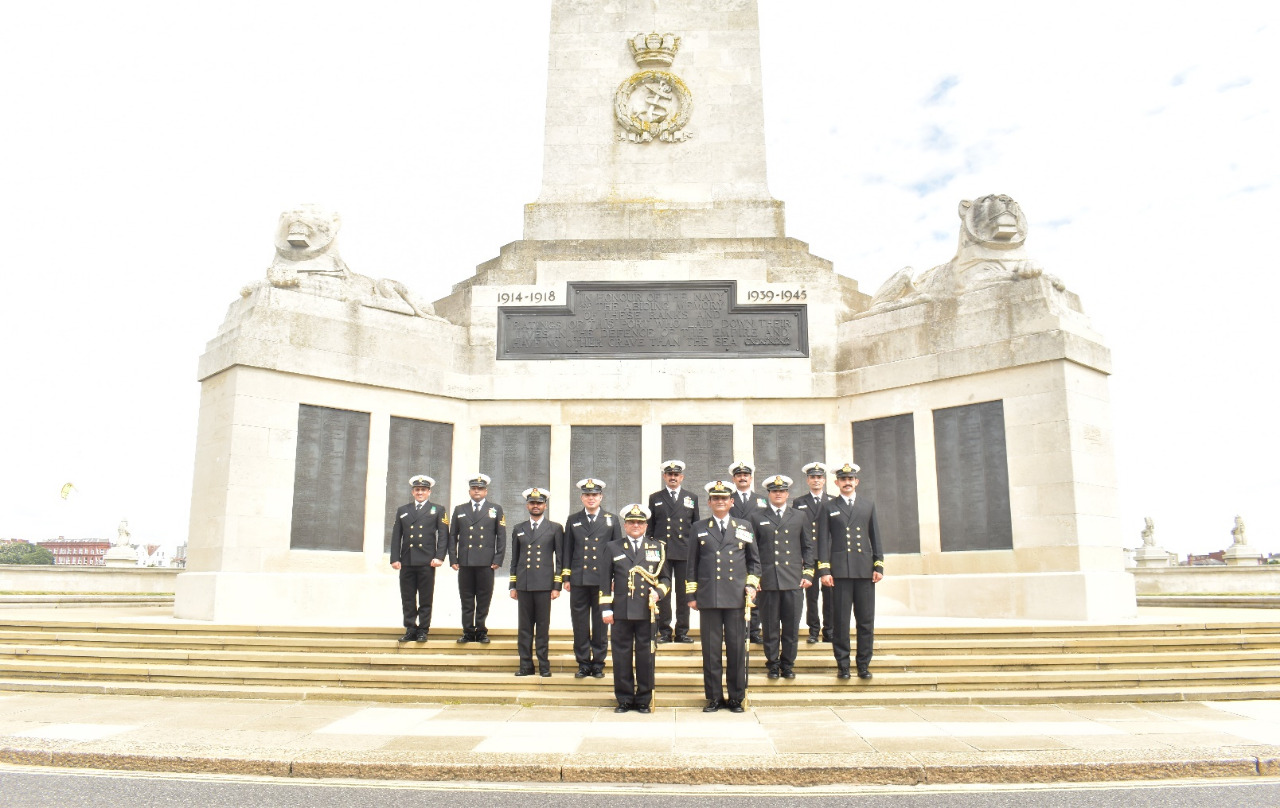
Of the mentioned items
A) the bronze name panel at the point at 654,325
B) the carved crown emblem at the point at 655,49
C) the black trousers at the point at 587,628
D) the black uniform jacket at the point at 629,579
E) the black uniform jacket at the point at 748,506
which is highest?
the carved crown emblem at the point at 655,49

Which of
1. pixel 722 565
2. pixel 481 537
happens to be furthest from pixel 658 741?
pixel 481 537

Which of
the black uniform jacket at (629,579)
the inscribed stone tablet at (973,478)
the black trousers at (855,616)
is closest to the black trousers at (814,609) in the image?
the black trousers at (855,616)

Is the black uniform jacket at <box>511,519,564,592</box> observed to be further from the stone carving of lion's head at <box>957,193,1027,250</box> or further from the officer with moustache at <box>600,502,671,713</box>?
the stone carving of lion's head at <box>957,193,1027,250</box>

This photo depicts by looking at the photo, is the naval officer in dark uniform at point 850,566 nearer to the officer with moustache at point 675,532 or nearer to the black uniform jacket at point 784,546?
the black uniform jacket at point 784,546

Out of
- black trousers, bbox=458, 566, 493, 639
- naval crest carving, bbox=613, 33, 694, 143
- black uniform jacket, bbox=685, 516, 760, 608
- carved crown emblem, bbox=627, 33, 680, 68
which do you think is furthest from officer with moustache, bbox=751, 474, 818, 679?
carved crown emblem, bbox=627, 33, 680, 68

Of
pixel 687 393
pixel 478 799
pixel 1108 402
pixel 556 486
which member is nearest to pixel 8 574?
pixel 556 486

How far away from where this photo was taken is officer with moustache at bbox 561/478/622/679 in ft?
32.5

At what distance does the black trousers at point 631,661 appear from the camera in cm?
864

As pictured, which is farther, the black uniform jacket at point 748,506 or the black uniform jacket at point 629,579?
the black uniform jacket at point 748,506

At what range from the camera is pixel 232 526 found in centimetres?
1408

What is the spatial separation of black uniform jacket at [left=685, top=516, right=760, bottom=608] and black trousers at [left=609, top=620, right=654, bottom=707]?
0.61m

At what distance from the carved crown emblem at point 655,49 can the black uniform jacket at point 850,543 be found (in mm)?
11948

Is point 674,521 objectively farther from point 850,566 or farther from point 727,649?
point 727,649

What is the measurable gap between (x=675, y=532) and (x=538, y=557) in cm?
162
